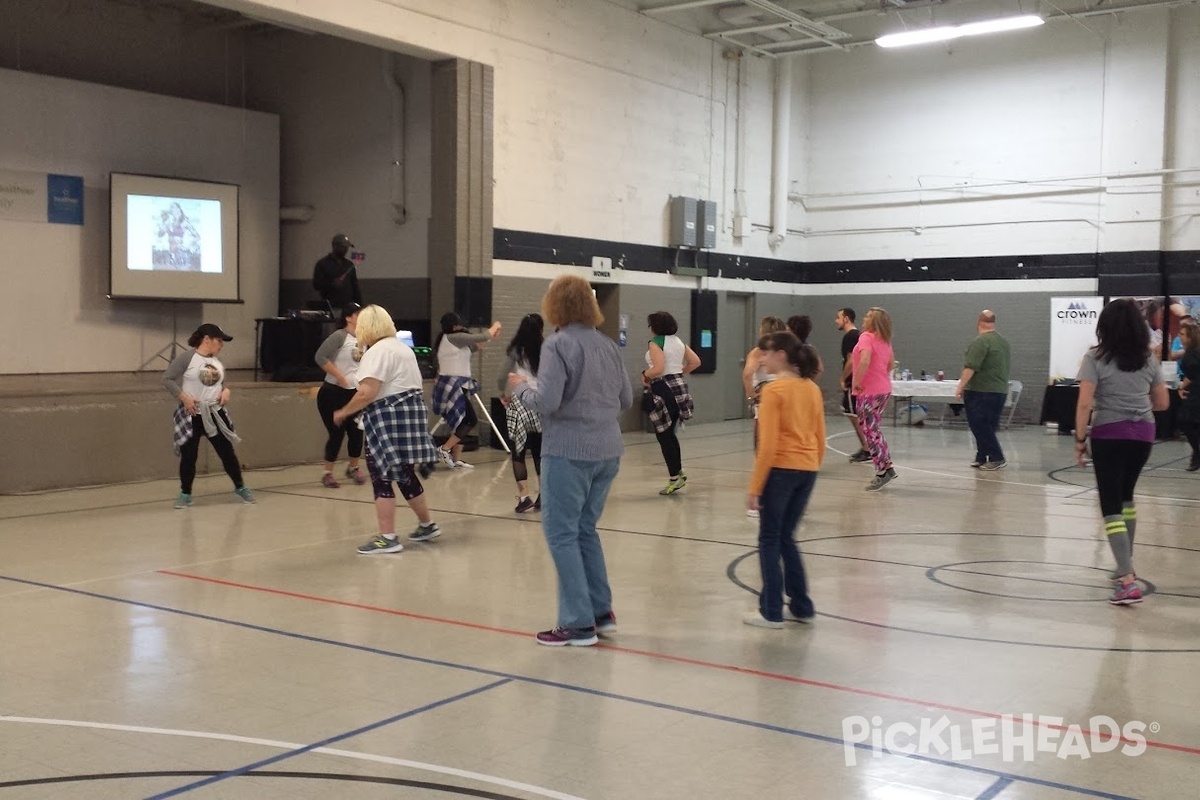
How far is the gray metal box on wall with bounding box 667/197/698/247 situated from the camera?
17984mm

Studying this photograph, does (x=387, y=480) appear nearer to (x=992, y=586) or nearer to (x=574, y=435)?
(x=574, y=435)

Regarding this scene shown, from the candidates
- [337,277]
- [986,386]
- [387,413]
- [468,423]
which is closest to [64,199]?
[337,277]

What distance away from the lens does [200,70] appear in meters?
17.7

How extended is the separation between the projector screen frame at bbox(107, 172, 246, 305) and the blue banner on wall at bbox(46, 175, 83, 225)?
406 millimetres

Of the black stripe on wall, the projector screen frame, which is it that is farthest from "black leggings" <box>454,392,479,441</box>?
the projector screen frame

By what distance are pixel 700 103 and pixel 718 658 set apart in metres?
14.7

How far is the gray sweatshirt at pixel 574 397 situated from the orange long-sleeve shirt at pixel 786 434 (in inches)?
28.7

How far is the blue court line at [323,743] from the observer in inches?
142

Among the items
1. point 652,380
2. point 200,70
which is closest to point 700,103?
point 200,70

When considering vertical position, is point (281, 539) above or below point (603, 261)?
below

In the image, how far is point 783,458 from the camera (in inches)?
216

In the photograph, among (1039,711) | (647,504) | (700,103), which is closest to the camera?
(1039,711)

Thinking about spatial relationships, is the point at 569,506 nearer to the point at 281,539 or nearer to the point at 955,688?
the point at 955,688

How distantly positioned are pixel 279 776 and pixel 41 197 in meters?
13.4
